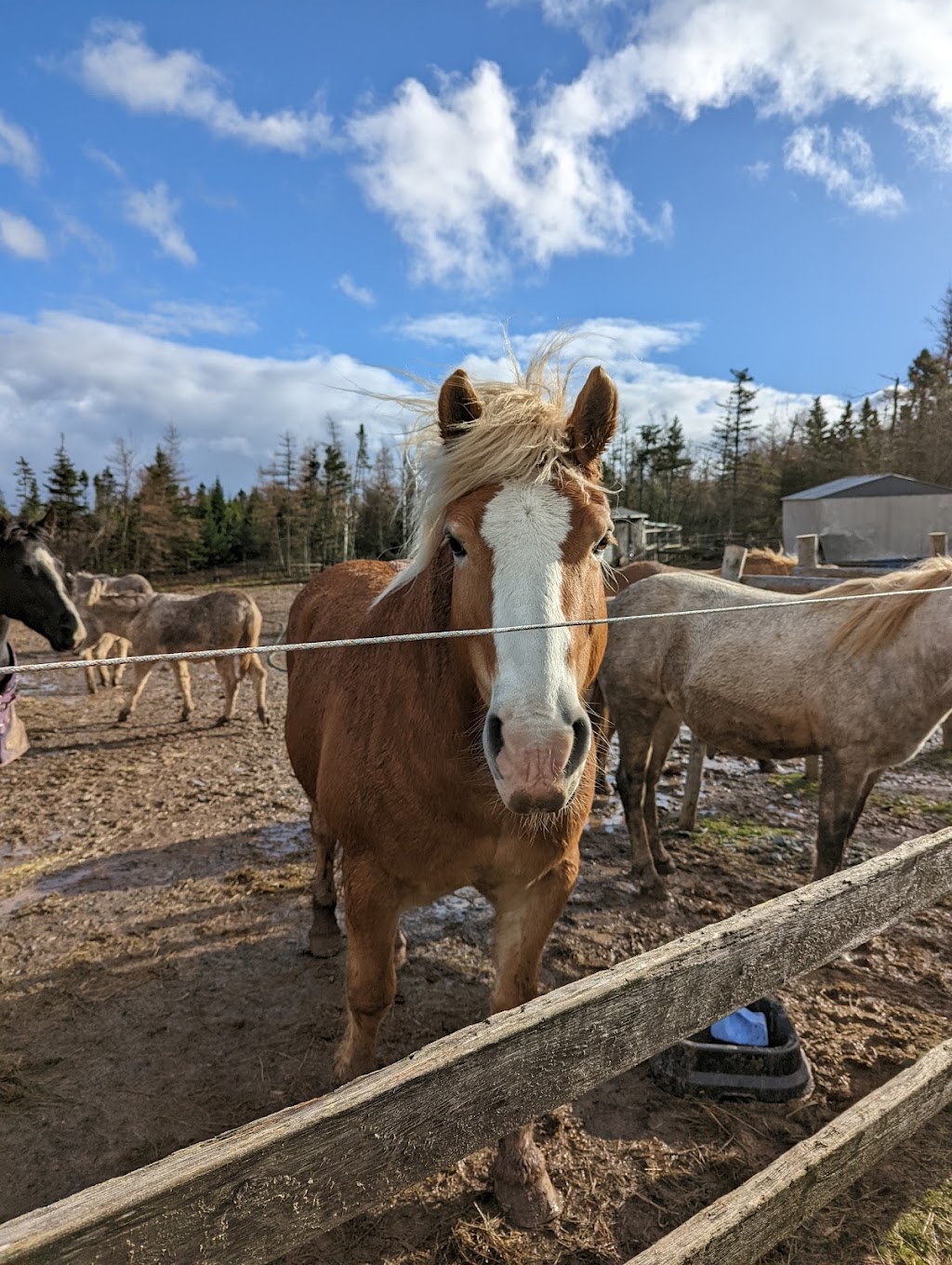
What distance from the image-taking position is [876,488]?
26.9m

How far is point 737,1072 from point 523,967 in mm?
1227

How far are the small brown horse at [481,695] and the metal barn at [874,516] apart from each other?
86.0ft

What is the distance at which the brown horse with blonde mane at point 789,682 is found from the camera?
3.85 m

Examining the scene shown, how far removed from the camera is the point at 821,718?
4020 millimetres

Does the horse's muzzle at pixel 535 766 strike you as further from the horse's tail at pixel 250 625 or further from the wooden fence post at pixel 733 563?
the horse's tail at pixel 250 625

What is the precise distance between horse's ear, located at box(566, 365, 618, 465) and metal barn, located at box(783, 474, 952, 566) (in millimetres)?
26036

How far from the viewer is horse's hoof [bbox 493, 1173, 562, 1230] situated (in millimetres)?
2195

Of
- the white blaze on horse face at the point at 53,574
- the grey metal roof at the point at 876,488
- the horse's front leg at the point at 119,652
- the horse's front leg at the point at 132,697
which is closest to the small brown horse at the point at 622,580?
the white blaze on horse face at the point at 53,574

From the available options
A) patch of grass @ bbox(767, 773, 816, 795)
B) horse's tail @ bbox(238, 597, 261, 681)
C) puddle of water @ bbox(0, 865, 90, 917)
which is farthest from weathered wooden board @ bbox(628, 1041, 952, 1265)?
horse's tail @ bbox(238, 597, 261, 681)

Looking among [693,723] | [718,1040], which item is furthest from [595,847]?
[718,1040]

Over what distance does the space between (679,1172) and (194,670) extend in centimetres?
1176

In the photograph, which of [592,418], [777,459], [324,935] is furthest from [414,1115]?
[777,459]

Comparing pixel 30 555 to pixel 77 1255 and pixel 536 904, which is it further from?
pixel 77 1255

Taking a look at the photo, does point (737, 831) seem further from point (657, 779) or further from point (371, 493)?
point (371, 493)
